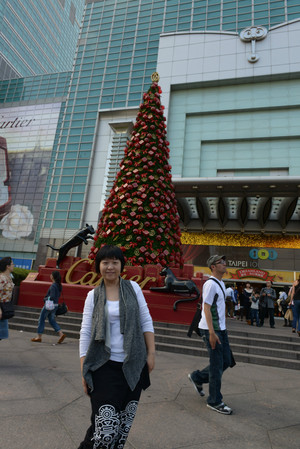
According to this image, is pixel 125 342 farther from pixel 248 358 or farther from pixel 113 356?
pixel 248 358

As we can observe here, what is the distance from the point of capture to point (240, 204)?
66.2ft

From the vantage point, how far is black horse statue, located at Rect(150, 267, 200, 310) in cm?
791

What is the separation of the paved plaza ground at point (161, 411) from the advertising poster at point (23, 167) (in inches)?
1650

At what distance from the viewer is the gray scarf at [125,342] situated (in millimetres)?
1808

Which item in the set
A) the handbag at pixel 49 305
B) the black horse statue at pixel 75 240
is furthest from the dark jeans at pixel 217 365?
the black horse statue at pixel 75 240

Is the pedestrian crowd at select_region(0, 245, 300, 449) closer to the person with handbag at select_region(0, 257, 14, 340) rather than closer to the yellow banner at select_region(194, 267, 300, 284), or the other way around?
the person with handbag at select_region(0, 257, 14, 340)

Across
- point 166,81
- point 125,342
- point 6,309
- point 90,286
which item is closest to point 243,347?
point 90,286

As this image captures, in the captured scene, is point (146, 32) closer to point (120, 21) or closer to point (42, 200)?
point (120, 21)

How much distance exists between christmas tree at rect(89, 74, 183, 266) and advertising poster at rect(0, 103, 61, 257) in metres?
36.8

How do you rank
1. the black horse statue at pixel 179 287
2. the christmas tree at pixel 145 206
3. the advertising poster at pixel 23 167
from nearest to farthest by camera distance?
the black horse statue at pixel 179 287 → the christmas tree at pixel 145 206 → the advertising poster at pixel 23 167

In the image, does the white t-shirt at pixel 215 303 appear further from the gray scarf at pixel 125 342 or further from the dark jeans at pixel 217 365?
the gray scarf at pixel 125 342

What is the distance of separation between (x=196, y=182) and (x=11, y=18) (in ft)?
217

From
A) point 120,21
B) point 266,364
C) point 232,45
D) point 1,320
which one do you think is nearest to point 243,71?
point 232,45

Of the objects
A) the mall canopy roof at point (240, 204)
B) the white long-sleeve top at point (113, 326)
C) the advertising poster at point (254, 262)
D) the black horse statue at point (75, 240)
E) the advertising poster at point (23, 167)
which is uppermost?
the advertising poster at point (23, 167)
